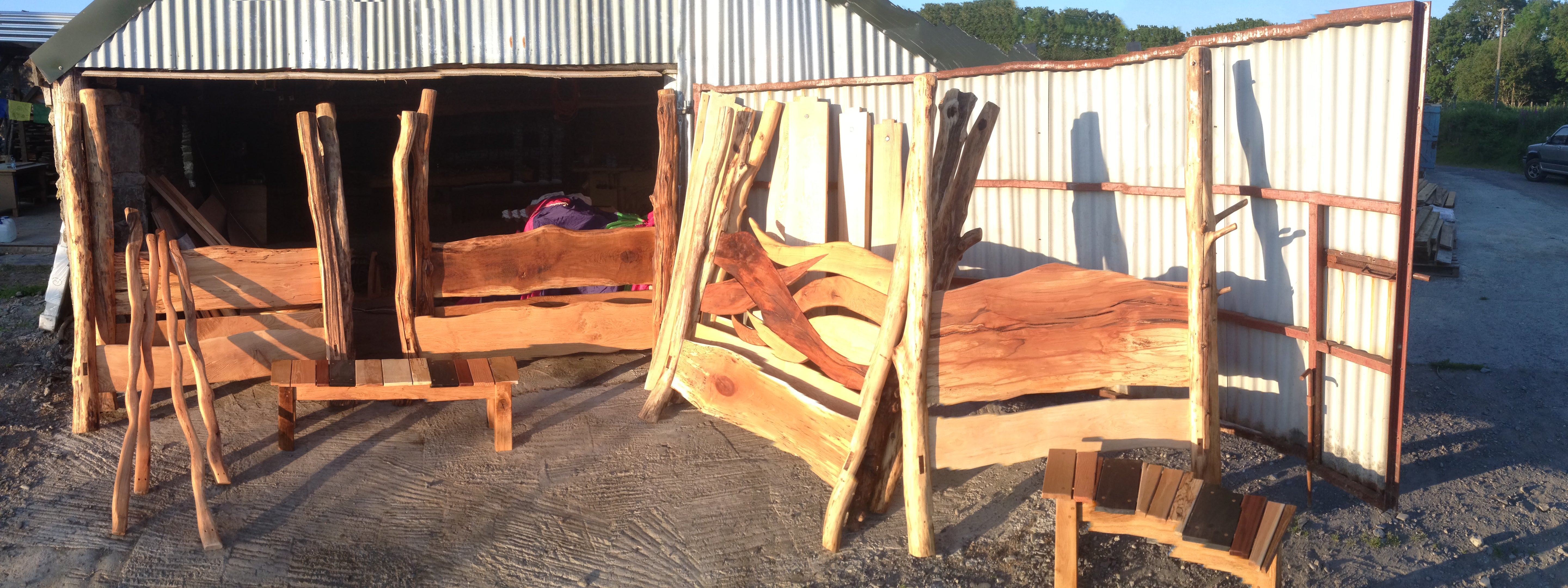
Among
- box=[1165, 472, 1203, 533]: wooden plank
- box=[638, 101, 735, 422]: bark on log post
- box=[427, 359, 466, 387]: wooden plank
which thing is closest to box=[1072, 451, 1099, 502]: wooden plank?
box=[1165, 472, 1203, 533]: wooden plank

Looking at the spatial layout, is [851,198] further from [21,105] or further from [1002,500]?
[21,105]

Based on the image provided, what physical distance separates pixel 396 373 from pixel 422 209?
1.31 m

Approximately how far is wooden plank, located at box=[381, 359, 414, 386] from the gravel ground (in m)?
0.46

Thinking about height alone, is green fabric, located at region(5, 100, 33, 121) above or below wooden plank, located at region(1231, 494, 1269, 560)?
above

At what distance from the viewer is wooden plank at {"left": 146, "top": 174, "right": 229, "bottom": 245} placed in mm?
8367

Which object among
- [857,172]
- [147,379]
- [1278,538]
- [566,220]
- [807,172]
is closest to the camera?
[1278,538]

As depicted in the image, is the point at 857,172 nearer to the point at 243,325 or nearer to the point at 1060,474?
the point at 1060,474

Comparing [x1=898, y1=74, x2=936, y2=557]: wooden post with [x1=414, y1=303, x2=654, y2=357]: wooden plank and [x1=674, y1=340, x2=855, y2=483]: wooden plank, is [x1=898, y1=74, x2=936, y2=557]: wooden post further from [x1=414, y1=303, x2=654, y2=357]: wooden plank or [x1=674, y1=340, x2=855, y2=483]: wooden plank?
[x1=414, y1=303, x2=654, y2=357]: wooden plank

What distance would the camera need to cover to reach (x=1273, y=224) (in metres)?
4.75

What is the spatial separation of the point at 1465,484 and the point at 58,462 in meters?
7.78

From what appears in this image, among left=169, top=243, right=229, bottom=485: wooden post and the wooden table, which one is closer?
left=169, top=243, right=229, bottom=485: wooden post

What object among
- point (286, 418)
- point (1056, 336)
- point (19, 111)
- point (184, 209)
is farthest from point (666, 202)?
point (19, 111)

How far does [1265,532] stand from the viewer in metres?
3.71


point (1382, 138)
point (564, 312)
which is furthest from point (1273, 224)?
point (564, 312)
